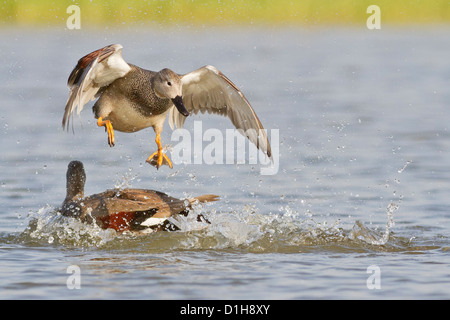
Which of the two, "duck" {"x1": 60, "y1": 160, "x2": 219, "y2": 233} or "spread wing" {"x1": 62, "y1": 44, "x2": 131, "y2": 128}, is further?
"duck" {"x1": 60, "y1": 160, "x2": 219, "y2": 233}

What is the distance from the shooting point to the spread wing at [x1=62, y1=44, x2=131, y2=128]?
23.7ft

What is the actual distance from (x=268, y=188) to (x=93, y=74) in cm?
352

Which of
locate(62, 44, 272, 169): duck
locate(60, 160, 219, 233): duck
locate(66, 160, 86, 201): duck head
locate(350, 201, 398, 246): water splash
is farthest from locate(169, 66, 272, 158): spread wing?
locate(66, 160, 86, 201): duck head

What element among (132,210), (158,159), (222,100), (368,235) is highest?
(222,100)

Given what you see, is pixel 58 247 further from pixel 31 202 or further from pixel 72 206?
pixel 31 202

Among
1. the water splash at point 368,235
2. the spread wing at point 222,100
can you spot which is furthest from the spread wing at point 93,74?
the water splash at point 368,235

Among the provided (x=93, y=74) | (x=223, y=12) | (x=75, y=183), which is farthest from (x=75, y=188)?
(x=223, y=12)

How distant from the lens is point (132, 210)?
7.95m

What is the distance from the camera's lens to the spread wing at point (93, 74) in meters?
7.23

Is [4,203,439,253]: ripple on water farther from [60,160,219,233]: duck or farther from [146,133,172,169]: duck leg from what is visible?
[146,133,172,169]: duck leg

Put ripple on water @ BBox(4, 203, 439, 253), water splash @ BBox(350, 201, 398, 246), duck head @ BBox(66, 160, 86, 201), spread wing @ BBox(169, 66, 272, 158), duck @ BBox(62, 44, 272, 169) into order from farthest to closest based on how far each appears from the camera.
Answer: duck head @ BBox(66, 160, 86, 201) < spread wing @ BBox(169, 66, 272, 158) < duck @ BBox(62, 44, 272, 169) < water splash @ BBox(350, 201, 398, 246) < ripple on water @ BBox(4, 203, 439, 253)

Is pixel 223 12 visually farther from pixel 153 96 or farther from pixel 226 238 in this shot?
pixel 226 238

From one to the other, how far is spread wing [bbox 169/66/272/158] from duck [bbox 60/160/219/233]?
82 centimetres

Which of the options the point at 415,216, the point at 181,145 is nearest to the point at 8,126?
the point at 181,145
